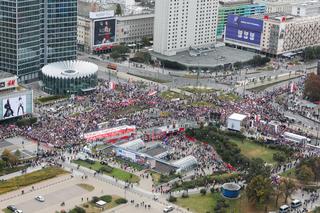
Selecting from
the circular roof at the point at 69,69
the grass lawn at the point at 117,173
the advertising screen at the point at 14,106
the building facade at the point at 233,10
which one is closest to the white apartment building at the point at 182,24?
the building facade at the point at 233,10

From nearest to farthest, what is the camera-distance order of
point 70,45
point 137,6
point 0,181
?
point 0,181 → point 70,45 → point 137,6

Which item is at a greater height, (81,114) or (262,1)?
(262,1)

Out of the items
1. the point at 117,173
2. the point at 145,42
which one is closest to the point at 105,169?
the point at 117,173

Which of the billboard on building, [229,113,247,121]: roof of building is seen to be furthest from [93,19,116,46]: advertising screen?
[229,113,247,121]: roof of building

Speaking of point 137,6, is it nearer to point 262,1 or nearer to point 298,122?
point 262,1

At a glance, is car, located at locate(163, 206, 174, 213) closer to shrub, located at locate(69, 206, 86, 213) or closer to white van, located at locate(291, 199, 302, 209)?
shrub, located at locate(69, 206, 86, 213)

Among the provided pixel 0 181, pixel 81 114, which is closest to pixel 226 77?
pixel 81 114

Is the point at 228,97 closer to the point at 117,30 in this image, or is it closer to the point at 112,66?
the point at 112,66
